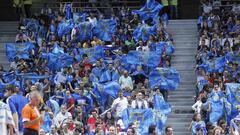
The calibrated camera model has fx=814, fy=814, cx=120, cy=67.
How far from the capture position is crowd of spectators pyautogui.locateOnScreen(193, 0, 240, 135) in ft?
83.2

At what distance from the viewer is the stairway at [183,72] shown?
27.8 metres

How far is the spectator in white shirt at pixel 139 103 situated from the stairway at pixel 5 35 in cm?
874

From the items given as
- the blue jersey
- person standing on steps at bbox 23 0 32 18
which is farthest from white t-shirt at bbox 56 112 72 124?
person standing on steps at bbox 23 0 32 18

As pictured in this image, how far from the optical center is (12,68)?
103ft

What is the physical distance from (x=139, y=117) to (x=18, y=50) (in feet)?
29.0

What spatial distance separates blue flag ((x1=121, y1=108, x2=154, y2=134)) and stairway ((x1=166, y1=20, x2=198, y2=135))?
1.32 meters

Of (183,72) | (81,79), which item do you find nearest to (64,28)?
(81,79)

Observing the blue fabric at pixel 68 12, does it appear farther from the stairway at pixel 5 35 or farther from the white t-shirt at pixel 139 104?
the white t-shirt at pixel 139 104

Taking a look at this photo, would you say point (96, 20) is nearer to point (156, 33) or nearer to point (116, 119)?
point (156, 33)

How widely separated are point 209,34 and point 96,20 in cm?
526

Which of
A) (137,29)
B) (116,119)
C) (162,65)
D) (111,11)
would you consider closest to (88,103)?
(116,119)

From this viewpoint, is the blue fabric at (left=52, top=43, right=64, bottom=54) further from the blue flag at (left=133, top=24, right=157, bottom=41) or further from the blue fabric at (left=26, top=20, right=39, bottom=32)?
the blue flag at (left=133, top=24, right=157, bottom=41)

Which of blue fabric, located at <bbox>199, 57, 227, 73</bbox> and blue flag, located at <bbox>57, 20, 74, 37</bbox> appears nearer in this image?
blue fabric, located at <bbox>199, 57, 227, 73</bbox>

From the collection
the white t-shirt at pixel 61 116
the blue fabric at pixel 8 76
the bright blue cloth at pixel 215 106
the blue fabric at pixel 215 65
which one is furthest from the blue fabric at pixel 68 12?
the bright blue cloth at pixel 215 106
